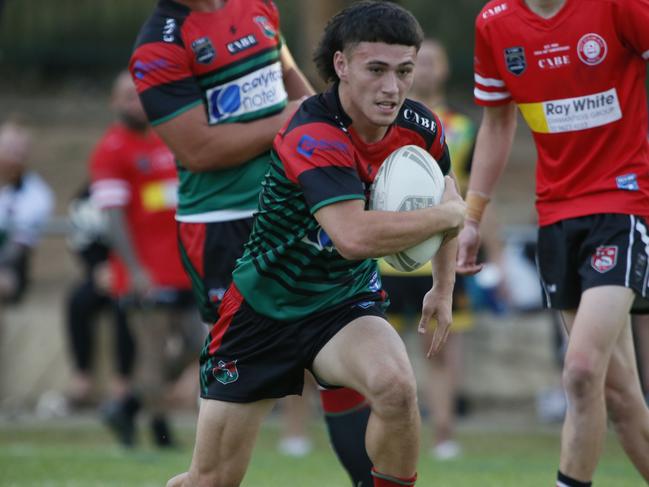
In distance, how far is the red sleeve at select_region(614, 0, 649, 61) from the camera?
5.30m

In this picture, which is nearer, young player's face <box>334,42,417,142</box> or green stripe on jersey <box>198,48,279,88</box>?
young player's face <box>334,42,417,142</box>

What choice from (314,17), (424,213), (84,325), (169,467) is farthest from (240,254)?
(314,17)

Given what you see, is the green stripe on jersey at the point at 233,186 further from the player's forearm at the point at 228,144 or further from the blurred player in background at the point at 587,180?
the blurred player in background at the point at 587,180

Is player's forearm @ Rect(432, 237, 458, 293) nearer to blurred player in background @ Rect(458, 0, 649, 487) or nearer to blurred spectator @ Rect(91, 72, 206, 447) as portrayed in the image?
blurred player in background @ Rect(458, 0, 649, 487)

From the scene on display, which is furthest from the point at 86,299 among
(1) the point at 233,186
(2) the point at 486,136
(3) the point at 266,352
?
(3) the point at 266,352

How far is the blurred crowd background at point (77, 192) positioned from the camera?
35.9ft

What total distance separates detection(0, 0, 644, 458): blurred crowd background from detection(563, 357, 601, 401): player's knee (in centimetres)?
349

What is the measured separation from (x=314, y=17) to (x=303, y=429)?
20.9 ft

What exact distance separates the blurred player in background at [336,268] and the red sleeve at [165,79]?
0.94 metres

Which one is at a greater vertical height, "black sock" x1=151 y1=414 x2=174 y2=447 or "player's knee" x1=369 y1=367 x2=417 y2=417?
"player's knee" x1=369 y1=367 x2=417 y2=417

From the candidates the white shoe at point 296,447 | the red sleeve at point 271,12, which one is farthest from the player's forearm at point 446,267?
the white shoe at point 296,447

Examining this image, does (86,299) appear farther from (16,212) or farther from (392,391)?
(392,391)

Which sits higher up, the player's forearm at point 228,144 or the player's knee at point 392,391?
the player's forearm at point 228,144

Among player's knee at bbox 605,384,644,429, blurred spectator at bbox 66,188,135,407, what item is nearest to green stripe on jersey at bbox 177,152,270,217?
player's knee at bbox 605,384,644,429
